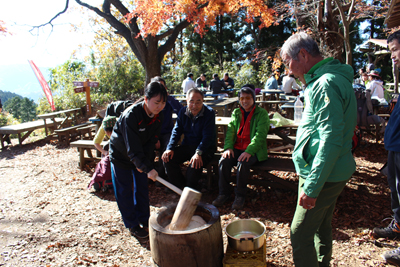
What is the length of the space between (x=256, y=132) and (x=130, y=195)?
1.79m

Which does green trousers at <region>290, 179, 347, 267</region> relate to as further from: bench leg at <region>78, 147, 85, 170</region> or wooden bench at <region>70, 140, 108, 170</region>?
bench leg at <region>78, 147, 85, 170</region>

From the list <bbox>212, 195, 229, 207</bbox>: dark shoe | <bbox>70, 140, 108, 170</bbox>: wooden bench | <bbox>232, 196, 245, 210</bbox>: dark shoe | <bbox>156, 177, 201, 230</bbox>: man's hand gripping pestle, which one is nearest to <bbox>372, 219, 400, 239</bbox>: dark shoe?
<bbox>232, 196, 245, 210</bbox>: dark shoe

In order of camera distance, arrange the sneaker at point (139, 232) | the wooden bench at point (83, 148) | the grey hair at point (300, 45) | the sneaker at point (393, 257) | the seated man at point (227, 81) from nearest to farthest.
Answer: the grey hair at point (300, 45)
the sneaker at point (393, 257)
the sneaker at point (139, 232)
the wooden bench at point (83, 148)
the seated man at point (227, 81)

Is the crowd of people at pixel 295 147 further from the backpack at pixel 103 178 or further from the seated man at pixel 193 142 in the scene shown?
the backpack at pixel 103 178

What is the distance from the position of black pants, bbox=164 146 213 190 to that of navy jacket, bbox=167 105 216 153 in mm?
90

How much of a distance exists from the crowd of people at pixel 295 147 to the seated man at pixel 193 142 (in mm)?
15

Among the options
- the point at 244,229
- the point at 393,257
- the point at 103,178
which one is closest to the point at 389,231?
the point at 393,257

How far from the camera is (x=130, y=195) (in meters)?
3.12

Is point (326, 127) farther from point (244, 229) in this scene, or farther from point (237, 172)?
point (237, 172)

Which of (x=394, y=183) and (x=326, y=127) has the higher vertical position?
(x=326, y=127)

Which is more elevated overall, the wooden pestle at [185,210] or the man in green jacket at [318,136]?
the man in green jacket at [318,136]

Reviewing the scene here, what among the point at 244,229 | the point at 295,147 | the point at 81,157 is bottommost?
the point at 244,229

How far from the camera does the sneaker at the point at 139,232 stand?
3.16m

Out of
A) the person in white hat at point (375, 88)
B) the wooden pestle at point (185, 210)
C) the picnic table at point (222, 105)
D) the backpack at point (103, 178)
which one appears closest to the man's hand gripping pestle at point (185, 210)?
the wooden pestle at point (185, 210)
